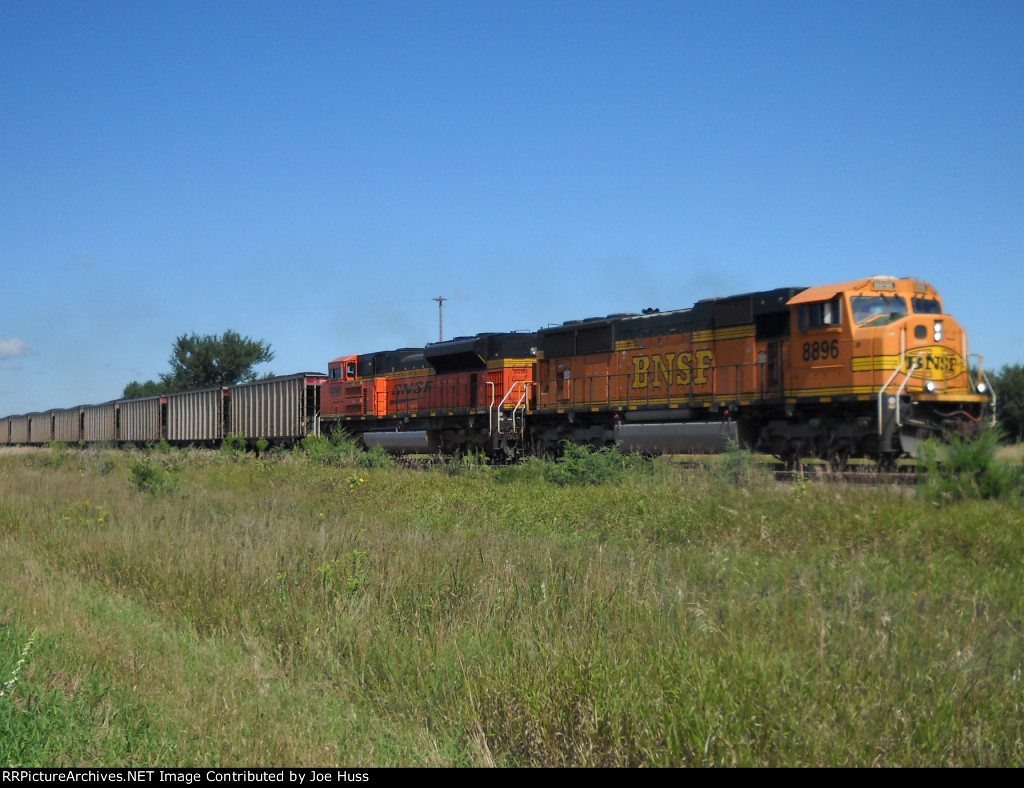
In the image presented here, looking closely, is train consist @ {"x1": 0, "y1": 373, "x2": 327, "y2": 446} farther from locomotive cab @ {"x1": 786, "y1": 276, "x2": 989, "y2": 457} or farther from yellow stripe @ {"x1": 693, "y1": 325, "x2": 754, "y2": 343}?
locomotive cab @ {"x1": 786, "y1": 276, "x2": 989, "y2": 457}

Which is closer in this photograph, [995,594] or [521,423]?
[995,594]

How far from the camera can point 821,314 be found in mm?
15656

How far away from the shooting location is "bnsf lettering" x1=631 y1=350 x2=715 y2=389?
17.7 metres

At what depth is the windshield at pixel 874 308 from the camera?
15.2 m

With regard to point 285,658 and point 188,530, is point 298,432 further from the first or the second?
point 285,658

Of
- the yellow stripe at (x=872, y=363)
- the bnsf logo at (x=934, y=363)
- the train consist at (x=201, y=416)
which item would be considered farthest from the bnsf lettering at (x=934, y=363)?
the train consist at (x=201, y=416)

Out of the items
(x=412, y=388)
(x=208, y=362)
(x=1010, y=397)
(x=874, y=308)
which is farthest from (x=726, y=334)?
(x=208, y=362)

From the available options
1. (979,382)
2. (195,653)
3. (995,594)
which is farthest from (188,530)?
(979,382)

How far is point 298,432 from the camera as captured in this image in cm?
2994

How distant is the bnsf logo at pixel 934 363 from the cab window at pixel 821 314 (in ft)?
4.58

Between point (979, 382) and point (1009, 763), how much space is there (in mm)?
13202

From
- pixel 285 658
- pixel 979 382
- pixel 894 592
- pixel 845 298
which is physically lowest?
pixel 285 658

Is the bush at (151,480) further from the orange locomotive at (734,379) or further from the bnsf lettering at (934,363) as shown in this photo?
the bnsf lettering at (934,363)

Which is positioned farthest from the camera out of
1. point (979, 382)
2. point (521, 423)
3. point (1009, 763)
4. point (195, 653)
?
point (521, 423)
